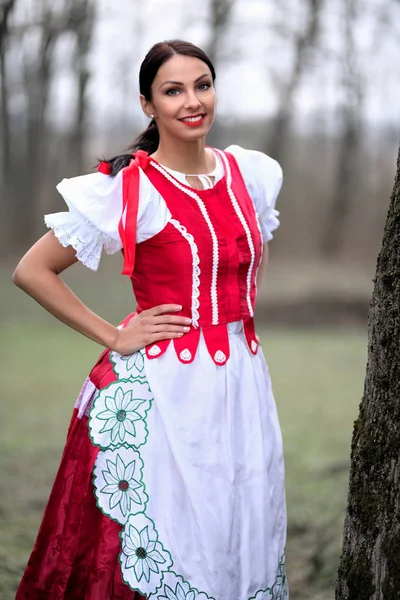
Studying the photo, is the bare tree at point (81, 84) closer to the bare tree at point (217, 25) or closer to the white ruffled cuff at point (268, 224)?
the bare tree at point (217, 25)

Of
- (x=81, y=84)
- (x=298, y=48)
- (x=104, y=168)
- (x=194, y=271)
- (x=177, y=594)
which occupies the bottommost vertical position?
(x=177, y=594)

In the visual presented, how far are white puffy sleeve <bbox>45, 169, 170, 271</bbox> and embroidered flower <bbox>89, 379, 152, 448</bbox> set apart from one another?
302 mm

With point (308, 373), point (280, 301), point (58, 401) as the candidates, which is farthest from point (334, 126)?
point (58, 401)

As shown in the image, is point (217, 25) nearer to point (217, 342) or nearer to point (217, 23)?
point (217, 23)

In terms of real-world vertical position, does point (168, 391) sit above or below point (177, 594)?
above

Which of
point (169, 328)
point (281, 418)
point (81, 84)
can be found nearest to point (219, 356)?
point (169, 328)

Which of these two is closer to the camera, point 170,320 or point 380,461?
point 380,461

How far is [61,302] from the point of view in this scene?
1.90m

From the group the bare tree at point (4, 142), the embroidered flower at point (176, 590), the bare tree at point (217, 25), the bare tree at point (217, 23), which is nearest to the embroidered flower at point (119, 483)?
the embroidered flower at point (176, 590)

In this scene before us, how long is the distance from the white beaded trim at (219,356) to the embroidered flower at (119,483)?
0.94 feet

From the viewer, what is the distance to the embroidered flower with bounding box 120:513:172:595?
183 centimetres

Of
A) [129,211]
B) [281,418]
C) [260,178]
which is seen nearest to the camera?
[129,211]

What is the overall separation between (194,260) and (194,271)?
0.03 metres

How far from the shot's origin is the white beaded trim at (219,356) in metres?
1.89
